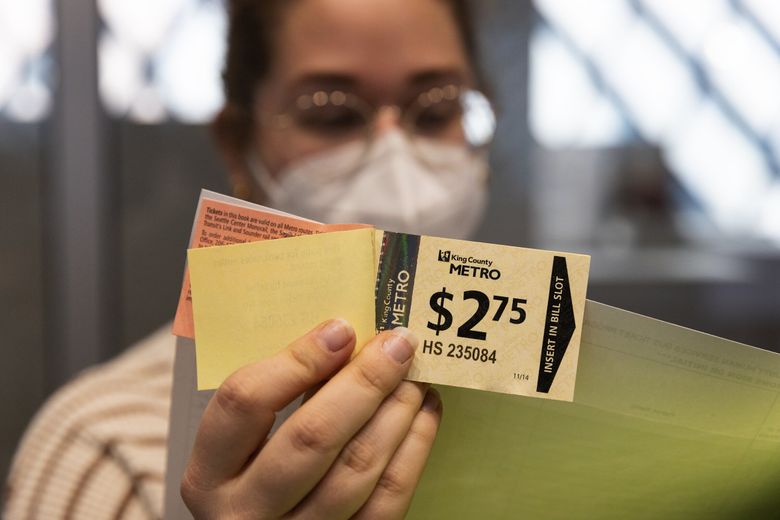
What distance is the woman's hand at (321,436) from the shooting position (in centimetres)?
33

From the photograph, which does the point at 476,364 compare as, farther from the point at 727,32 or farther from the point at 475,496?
the point at 727,32

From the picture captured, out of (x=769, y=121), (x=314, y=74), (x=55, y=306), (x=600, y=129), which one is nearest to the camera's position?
(x=314, y=74)

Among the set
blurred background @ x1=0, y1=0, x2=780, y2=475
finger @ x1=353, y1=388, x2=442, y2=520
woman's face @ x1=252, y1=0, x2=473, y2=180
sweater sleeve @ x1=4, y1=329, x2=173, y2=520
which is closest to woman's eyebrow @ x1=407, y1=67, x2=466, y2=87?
woman's face @ x1=252, y1=0, x2=473, y2=180

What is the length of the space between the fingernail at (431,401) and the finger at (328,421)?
33mm

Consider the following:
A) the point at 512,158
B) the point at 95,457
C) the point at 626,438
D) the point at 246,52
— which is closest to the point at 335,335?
the point at 626,438

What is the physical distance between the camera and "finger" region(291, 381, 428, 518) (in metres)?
0.34

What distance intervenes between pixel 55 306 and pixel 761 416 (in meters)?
1.37

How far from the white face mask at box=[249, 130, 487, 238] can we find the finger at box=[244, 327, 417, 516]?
493 mm

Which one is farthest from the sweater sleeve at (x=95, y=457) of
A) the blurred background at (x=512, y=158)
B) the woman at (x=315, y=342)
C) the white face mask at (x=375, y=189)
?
the blurred background at (x=512, y=158)

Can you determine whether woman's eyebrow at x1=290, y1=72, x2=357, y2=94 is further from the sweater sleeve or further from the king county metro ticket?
the king county metro ticket

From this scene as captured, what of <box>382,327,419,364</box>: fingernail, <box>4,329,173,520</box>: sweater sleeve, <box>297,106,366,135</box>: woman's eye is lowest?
<box>4,329,173,520</box>: sweater sleeve

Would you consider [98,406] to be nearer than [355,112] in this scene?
Yes

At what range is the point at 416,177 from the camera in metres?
0.85

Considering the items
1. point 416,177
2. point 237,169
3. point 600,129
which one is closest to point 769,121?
point 600,129
